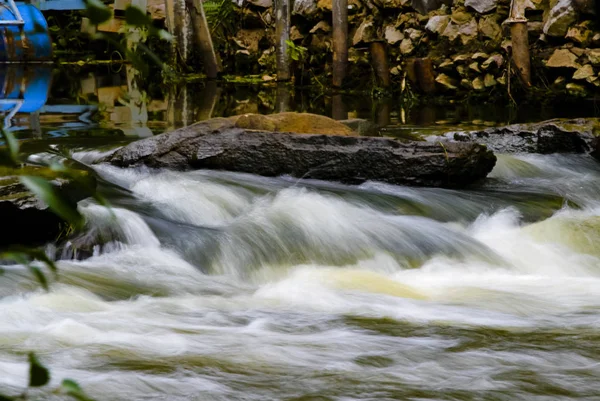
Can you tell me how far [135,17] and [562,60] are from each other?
12.6 m

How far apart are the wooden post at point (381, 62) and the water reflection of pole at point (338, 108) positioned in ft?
2.74

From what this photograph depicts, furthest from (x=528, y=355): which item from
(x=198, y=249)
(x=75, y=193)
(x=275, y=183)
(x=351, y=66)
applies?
(x=351, y=66)

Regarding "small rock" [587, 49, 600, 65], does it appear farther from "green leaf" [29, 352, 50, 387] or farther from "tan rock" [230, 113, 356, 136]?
"green leaf" [29, 352, 50, 387]

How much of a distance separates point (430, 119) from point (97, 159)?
16.3 ft

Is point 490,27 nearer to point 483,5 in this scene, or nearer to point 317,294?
point 483,5

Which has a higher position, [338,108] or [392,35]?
[392,35]

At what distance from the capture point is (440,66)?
14.0 m

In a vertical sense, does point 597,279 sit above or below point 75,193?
below

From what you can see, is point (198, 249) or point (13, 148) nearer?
point (13, 148)

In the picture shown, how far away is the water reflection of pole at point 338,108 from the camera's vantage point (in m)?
11.2

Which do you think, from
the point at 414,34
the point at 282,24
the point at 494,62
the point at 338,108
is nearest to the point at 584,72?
the point at 494,62

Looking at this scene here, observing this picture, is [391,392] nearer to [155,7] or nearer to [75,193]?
[75,193]

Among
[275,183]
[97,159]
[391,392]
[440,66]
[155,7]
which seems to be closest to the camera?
[391,392]

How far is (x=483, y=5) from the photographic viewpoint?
14203 mm
